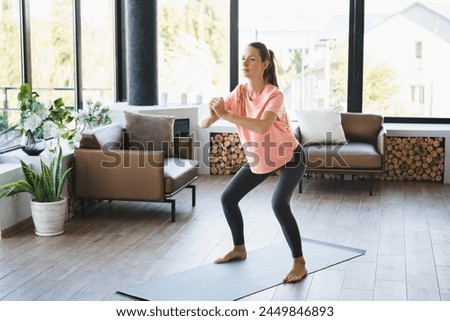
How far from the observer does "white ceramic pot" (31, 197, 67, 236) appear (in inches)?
207

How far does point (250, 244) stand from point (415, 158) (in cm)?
317

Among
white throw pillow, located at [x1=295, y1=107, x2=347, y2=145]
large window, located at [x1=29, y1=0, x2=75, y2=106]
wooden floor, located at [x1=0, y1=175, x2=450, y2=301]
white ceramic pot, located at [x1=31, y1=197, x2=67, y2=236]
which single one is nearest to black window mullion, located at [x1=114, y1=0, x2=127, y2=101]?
large window, located at [x1=29, y1=0, x2=75, y2=106]

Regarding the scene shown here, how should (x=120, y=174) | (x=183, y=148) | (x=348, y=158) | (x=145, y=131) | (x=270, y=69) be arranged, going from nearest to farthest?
(x=270, y=69), (x=120, y=174), (x=145, y=131), (x=183, y=148), (x=348, y=158)

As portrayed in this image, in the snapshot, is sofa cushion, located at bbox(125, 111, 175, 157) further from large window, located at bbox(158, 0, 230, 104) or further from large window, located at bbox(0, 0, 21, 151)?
large window, located at bbox(158, 0, 230, 104)

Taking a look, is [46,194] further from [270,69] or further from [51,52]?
[270,69]

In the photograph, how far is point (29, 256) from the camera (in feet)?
15.7

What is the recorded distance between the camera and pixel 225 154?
7.98 m

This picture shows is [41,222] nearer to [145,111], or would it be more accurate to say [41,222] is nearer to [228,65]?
[145,111]

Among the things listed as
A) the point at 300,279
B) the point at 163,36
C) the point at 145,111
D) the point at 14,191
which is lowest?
the point at 300,279

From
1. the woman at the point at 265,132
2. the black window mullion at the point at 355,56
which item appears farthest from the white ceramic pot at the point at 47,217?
the black window mullion at the point at 355,56

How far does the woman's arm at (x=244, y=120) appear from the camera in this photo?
3.96m

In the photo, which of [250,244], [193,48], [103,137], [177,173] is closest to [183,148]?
[177,173]

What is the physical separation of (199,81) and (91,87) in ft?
4.57
